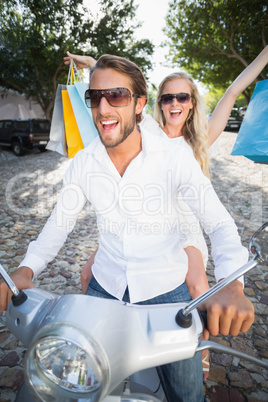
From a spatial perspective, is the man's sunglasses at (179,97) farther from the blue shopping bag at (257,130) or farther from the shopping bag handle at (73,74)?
the shopping bag handle at (73,74)

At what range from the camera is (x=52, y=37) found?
1416cm

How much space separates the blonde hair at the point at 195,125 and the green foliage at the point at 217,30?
11.5 metres

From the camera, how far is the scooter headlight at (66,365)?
2.38ft

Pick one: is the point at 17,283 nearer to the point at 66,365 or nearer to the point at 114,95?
the point at 66,365

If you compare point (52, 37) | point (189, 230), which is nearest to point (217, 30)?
point (52, 37)

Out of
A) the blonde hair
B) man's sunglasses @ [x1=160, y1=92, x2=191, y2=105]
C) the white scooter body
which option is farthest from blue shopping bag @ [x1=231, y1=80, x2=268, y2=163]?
the white scooter body

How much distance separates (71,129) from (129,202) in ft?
4.25

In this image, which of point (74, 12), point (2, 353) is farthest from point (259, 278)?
point (74, 12)

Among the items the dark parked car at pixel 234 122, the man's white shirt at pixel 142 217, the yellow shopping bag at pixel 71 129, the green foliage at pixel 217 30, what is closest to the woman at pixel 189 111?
the yellow shopping bag at pixel 71 129

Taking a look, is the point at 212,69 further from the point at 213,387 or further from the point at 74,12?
the point at 213,387

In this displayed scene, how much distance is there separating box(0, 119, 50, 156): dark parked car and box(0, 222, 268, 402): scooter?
1387cm

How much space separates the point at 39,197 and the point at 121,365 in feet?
21.5

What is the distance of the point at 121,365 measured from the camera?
2.59ft

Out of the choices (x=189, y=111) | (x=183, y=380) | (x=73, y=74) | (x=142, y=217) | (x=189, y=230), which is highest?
(x=73, y=74)
